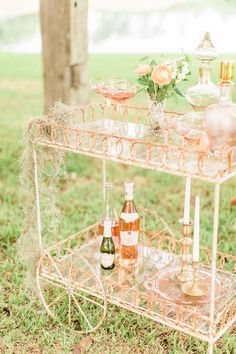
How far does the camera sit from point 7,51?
8750mm

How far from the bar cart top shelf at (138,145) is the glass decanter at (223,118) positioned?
0.04 metres

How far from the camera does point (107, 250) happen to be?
251cm

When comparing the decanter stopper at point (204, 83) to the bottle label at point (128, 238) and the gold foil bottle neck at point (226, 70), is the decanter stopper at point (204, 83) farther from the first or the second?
the bottle label at point (128, 238)

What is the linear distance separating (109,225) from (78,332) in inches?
19.3

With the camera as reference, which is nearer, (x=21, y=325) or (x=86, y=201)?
(x=21, y=325)

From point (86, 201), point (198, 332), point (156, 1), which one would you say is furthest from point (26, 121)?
point (156, 1)

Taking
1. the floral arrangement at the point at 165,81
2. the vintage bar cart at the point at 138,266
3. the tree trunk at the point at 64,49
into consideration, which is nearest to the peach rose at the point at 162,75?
A: the floral arrangement at the point at 165,81

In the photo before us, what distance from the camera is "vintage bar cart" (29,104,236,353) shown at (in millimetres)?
1938

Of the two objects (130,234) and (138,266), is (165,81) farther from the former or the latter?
(138,266)

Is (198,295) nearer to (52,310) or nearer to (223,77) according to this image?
(52,310)

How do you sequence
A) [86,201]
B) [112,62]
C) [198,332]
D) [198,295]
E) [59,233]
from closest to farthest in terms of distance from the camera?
1. [198,332]
2. [198,295]
3. [59,233]
4. [86,201]
5. [112,62]

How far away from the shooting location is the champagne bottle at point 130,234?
2.48 metres

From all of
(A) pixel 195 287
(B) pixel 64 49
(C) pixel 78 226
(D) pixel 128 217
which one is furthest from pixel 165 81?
(B) pixel 64 49

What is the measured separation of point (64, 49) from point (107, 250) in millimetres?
2002
